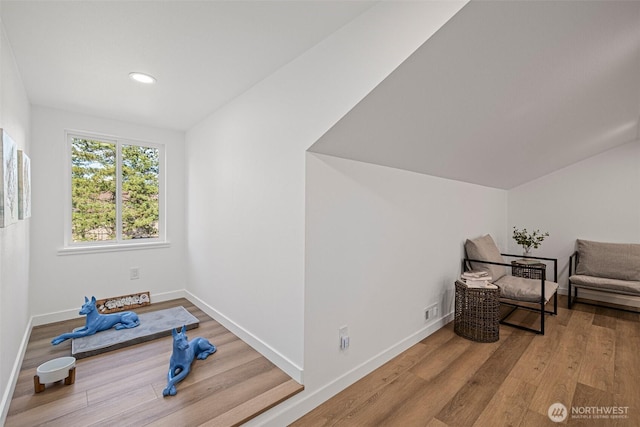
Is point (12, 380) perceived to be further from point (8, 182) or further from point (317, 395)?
point (317, 395)

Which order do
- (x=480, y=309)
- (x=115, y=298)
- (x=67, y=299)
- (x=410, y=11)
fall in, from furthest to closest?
(x=115, y=298) < (x=67, y=299) < (x=480, y=309) < (x=410, y=11)

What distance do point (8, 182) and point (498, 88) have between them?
2832 mm

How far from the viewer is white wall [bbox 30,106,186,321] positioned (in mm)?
2803

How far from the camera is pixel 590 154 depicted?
3.85 m

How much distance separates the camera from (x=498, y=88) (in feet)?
5.86

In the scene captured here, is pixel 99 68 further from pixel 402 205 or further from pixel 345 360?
pixel 345 360

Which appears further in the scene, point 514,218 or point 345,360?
point 514,218

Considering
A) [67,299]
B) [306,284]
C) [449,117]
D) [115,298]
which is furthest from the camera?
[115,298]

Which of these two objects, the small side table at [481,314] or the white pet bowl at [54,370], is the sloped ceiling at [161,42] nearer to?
the white pet bowl at [54,370]

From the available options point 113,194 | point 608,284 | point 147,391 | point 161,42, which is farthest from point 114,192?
point 608,284

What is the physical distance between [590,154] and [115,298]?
6.18 meters

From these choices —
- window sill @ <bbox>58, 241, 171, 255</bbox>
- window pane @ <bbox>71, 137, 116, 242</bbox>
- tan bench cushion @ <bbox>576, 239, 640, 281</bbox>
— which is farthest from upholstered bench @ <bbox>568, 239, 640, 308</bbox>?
window pane @ <bbox>71, 137, 116, 242</bbox>

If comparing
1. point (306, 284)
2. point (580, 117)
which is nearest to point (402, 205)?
point (306, 284)

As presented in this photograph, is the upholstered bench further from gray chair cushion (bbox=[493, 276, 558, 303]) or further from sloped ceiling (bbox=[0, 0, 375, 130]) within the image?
sloped ceiling (bbox=[0, 0, 375, 130])
